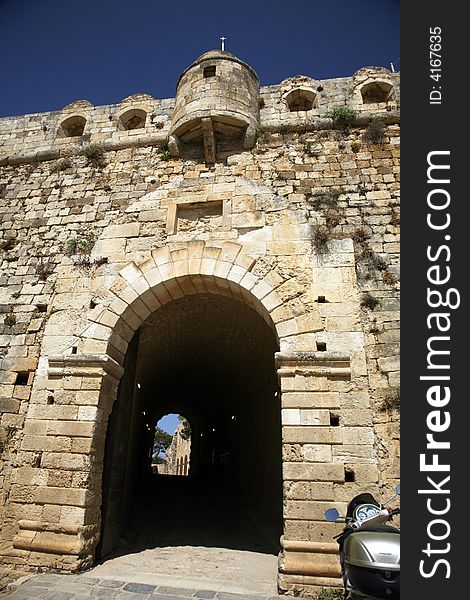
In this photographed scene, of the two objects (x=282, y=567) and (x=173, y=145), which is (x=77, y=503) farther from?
(x=173, y=145)

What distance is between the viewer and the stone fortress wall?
463cm

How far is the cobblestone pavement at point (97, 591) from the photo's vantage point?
3768 mm

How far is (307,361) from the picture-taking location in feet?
16.2

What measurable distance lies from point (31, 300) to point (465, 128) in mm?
5969

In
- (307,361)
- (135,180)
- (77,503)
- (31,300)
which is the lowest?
(77,503)

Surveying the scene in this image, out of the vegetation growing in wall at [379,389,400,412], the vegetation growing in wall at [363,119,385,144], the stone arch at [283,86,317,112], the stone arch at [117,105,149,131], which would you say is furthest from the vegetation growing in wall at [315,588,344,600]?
the stone arch at [117,105,149,131]

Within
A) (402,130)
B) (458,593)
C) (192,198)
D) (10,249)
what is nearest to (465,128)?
(402,130)

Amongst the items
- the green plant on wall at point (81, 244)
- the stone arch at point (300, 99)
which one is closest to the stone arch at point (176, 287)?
the green plant on wall at point (81, 244)

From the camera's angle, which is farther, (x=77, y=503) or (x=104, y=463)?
(x=104, y=463)

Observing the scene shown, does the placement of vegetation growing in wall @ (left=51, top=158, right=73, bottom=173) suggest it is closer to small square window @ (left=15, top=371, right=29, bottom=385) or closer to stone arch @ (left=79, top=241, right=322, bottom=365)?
stone arch @ (left=79, top=241, right=322, bottom=365)

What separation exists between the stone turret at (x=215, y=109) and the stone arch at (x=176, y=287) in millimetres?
2087

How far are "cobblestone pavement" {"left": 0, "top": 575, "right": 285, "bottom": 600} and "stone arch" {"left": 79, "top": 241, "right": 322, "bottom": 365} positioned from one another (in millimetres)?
2569

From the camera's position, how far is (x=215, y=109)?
6719 millimetres

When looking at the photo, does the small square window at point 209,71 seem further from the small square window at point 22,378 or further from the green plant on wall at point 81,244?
the small square window at point 22,378
